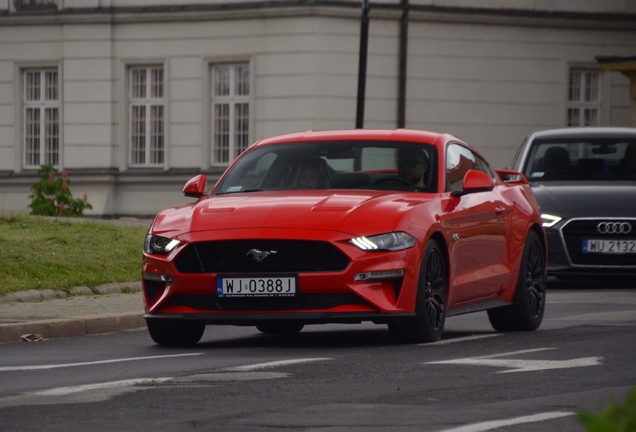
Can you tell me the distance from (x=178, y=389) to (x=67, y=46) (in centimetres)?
2760

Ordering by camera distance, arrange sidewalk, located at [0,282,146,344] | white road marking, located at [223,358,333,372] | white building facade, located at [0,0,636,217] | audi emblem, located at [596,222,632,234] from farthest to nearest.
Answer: white building facade, located at [0,0,636,217]
audi emblem, located at [596,222,632,234]
sidewalk, located at [0,282,146,344]
white road marking, located at [223,358,333,372]

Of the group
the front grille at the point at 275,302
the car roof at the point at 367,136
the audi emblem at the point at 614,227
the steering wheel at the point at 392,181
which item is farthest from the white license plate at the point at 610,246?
the front grille at the point at 275,302

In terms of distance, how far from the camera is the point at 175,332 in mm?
10148

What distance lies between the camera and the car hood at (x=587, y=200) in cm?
1577

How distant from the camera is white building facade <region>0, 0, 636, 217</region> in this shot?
32281mm

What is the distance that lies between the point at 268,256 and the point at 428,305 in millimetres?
1136

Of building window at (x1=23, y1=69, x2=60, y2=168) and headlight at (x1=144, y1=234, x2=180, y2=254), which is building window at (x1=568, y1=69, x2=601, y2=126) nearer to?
building window at (x1=23, y1=69, x2=60, y2=168)

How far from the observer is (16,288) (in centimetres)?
1412

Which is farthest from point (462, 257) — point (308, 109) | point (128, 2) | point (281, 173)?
point (128, 2)

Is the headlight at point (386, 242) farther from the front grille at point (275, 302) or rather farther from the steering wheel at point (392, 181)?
the steering wheel at point (392, 181)

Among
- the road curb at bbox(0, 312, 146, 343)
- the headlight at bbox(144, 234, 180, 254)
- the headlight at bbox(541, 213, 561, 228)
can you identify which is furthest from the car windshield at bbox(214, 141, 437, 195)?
the headlight at bbox(541, 213, 561, 228)

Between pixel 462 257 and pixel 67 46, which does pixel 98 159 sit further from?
pixel 462 257

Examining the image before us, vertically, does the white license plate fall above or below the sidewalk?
above

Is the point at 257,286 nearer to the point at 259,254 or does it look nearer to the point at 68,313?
the point at 259,254
